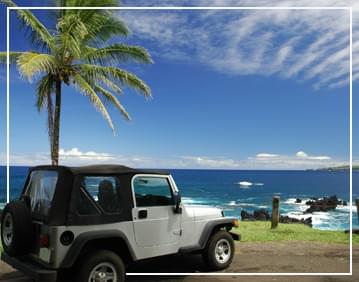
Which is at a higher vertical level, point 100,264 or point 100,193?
point 100,193

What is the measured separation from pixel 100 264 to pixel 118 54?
7728 millimetres

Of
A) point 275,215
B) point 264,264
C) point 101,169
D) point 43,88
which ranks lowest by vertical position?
point 264,264

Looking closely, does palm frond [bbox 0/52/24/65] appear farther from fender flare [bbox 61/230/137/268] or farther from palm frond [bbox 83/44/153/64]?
fender flare [bbox 61/230/137/268]

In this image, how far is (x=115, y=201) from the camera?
593 centimetres

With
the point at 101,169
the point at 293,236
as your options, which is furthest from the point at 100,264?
the point at 293,236

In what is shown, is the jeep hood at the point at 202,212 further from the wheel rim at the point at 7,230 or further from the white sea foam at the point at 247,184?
the white sea foam at the point at 247,184

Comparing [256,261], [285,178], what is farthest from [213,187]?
[256,261]

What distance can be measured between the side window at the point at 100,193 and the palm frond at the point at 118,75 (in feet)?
20.9

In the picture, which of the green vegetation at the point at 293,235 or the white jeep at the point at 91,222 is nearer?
the white jeep at the point at 91,222

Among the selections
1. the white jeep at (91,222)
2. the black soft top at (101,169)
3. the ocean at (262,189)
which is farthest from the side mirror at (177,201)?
the ocean at (262,189)

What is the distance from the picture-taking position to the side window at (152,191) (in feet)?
20.3

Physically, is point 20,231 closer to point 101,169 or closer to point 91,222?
point 91,222

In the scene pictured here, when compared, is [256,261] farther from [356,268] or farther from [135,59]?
[135,59]

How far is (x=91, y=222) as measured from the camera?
5.58 m
